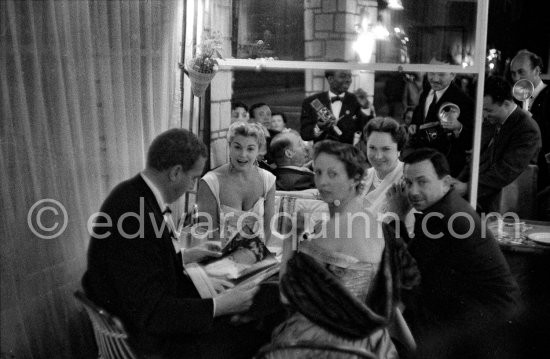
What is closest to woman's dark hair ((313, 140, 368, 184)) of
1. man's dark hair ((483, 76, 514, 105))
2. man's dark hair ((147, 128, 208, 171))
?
man's dark hair ((147, 128, 208, 171))

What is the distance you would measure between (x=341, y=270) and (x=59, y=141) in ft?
3.93

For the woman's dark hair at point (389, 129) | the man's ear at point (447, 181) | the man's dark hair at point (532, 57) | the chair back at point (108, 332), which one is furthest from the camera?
the man's dark hair at point (532, 57)

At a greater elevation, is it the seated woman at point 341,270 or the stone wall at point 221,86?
the stone wall at point 221,86

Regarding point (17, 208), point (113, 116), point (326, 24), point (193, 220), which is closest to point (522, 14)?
point (326, 24)

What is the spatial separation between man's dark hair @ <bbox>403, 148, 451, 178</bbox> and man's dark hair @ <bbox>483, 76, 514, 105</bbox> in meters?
0.73

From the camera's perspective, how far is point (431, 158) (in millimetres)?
2740

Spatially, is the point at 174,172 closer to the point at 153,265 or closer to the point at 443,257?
the point at 153,265

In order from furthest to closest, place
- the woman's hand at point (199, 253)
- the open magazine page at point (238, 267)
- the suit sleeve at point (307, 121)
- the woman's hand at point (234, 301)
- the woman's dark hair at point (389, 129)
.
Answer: the suit sleeve at point (307, 121) < the woman's dark hair at point (389, 129) < the woman's hand at point (199, 253) < the open magazine page at point (238, 267) < the woman's hand at point (234, 301)

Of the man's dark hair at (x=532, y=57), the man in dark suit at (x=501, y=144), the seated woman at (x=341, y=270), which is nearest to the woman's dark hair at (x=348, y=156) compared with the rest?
the seated woman at (x=341, y=270)

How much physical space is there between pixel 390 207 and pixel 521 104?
2.02 metres

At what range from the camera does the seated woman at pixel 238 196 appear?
9.78 ft

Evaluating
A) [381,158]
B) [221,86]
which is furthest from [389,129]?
[221,86]

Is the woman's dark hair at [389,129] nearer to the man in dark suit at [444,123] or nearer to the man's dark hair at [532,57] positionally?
the man in dark suit at [444,123]

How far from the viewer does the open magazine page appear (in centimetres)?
251
